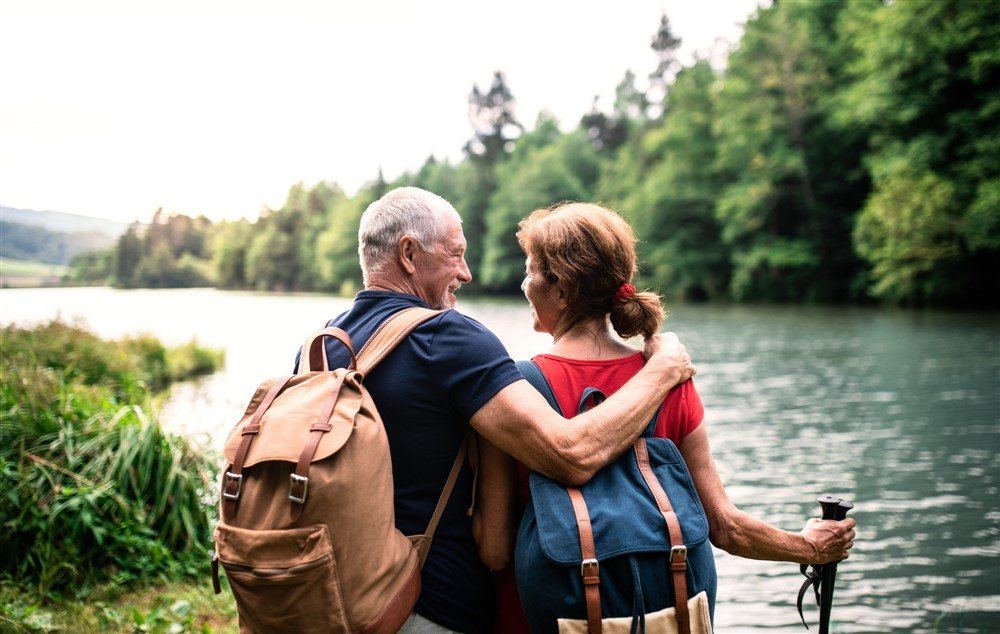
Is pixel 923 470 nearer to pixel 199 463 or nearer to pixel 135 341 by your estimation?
pixel 199 463

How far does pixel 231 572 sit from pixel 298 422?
368 mm

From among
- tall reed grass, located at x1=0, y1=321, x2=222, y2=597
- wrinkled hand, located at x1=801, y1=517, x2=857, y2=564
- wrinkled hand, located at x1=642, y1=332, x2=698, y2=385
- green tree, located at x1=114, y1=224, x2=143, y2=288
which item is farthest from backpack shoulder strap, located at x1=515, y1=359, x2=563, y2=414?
green tree, located at x1=114, y1=224, x2=143, y2=288

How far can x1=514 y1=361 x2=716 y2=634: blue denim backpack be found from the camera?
6.18 feet

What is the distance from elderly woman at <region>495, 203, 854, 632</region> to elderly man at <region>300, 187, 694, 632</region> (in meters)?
0.08

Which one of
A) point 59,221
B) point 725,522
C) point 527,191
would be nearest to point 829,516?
point 725,522

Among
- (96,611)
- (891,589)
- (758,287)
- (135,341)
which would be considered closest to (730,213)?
(758,287)

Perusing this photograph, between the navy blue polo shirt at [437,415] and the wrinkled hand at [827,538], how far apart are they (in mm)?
974

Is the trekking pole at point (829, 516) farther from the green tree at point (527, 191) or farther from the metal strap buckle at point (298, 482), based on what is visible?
the green tree at point (527, 191)

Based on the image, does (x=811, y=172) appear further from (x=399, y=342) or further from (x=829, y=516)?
(x=399, y=342)

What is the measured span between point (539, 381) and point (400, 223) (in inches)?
22.7

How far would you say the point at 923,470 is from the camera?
905 cm

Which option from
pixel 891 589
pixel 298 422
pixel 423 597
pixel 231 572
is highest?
pixel 298 422

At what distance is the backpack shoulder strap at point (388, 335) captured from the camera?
1.95 m

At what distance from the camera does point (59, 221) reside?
7.08 meters
